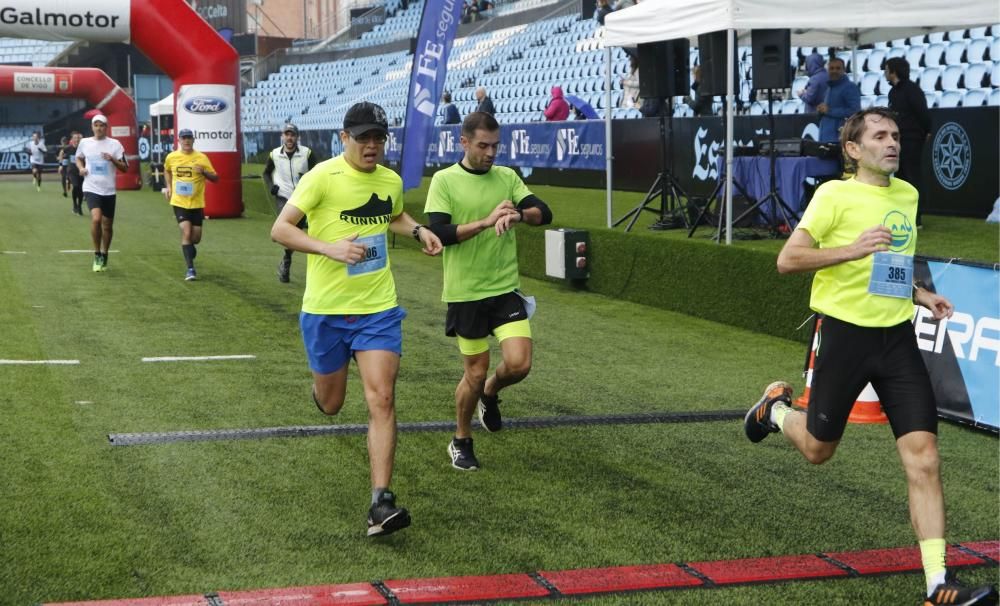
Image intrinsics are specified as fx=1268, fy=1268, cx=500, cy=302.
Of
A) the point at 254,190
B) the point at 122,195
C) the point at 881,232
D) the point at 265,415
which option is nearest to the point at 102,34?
the point at 254,190

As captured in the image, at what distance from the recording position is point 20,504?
5.79m

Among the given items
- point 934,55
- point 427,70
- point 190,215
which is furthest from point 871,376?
point 934,55

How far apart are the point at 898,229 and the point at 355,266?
7.83 ft

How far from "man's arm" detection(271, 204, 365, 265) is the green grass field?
119 cm

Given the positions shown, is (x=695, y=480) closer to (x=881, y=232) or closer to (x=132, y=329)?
(x=881, y=232)

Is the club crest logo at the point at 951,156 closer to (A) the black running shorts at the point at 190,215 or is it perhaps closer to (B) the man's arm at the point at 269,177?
(B) the man's arm at the point at 269,177

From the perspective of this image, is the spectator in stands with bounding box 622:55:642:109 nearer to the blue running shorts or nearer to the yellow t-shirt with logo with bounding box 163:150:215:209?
the yellow t-shirt with logo with bounding box 163:150:215:209

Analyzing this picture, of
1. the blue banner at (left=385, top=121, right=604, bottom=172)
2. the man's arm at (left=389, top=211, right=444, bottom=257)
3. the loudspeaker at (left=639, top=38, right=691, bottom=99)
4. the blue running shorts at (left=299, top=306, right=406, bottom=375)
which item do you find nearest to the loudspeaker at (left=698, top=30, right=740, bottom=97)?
the loudspeaker at (left=639, top=38, right=691, bottom=99)

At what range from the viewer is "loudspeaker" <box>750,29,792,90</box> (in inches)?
525

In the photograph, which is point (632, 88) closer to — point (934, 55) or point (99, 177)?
point (934, 55)

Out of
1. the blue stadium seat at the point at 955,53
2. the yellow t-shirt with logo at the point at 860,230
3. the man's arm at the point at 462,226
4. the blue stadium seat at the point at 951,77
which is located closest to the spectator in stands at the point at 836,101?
the blue stadium seat at the point at 951,77

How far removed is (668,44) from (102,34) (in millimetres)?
12415

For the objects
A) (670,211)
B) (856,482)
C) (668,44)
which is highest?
(668,44)

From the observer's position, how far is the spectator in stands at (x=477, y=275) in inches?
262
